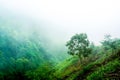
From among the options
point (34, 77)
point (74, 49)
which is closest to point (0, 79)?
point (34, 77)

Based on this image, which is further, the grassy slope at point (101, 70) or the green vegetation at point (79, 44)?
the green vegetation at point (79, 44)

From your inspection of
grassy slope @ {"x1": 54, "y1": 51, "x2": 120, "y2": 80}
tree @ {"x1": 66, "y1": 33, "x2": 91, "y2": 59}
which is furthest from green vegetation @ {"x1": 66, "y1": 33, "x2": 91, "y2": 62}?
grassy slope @ {"x1": 54, "y1": 51, "x2": 120, "y2": 80}

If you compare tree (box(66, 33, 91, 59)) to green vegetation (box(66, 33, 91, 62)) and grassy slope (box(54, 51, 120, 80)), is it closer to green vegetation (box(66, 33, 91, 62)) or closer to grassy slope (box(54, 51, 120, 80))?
green vegetation (box(66, 33, 91, 62))

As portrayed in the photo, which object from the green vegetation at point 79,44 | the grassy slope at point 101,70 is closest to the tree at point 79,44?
the green vegetation at point 79,44

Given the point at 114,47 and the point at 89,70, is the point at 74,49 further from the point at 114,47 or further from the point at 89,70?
the point at 89,70

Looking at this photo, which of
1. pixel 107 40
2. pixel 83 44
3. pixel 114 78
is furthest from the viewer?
pixel 107 40

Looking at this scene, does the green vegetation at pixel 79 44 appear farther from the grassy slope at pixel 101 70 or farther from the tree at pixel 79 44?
the grassy slope at pixel 101 70

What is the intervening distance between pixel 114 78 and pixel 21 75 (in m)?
51.0

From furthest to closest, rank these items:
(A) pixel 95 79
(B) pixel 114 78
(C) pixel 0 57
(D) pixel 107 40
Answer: (C) pixel 0 57 → (D) pixel 107 40 → (A) pixel 95 79 → (B) pixel 114 78

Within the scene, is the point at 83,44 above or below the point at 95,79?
above

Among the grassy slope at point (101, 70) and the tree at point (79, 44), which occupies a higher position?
the tree at point (79, 44)

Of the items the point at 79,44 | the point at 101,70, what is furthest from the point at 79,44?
the point at 101,70

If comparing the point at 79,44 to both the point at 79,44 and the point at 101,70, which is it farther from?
the point at 101,70

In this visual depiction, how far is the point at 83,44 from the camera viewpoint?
314 ft
